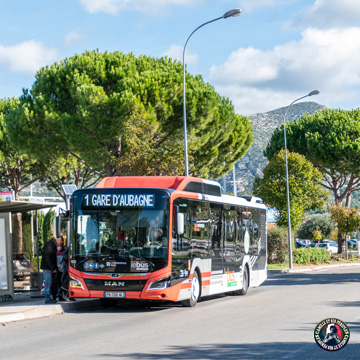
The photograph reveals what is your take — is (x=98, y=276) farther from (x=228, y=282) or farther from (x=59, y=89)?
(x=59, y=89)

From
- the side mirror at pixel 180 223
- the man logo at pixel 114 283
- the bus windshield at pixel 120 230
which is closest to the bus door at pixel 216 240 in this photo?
the side mirror at pixel 180 223

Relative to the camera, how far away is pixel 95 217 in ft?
51.2

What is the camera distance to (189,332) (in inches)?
442

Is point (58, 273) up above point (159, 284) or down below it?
above

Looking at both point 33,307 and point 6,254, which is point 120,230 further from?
point 6,254

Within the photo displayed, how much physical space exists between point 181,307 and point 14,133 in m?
24.4

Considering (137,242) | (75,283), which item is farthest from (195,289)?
(75,283)

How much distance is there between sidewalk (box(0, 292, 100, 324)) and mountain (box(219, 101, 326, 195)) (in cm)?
14096

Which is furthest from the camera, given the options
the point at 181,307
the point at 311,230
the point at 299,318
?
the point at 311,230

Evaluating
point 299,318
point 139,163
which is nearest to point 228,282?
point 299,318

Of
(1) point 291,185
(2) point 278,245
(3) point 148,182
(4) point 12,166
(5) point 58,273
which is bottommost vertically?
(5) point 58,273

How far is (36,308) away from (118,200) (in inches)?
114

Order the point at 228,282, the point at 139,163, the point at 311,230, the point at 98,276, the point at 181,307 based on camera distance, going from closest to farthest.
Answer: the point at 98,276 < the point at 181,307 < the point at 228,282 < the point at 139,163 < the point at 311,230

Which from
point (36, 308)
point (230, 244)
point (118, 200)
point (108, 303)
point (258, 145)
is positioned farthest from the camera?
point (258, 145)
